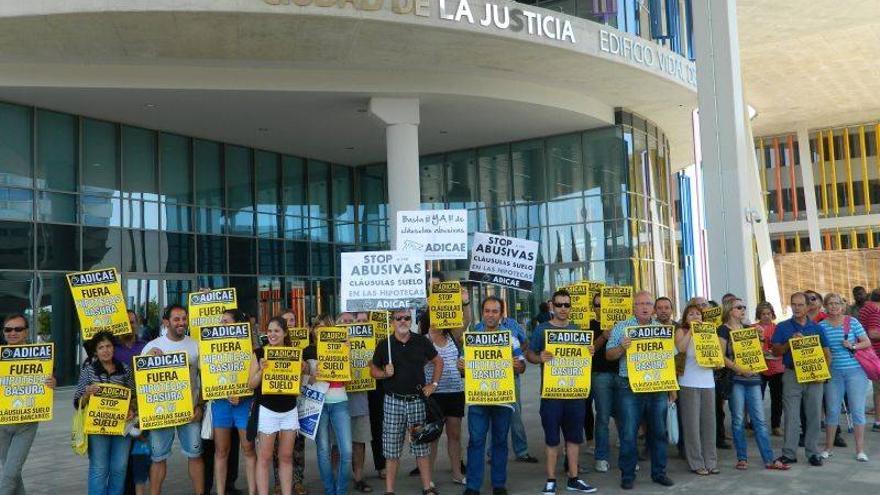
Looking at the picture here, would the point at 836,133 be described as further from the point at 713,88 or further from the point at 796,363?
the point at 796,363

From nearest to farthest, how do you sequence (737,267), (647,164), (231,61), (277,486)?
(277,486)
(737,267)
(231,61)
(647,164)

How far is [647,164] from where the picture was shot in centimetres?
2803

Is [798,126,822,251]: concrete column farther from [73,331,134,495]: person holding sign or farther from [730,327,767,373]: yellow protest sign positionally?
[73,331,134,495]: person holding sign

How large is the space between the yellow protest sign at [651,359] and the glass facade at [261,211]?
17407 mm

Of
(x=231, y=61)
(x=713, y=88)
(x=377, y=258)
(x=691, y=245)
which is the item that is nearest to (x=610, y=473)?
(x=377, y=258)

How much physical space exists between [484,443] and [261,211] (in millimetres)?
20705

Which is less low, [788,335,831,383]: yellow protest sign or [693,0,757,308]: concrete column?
[693,0,757,308]: concrete column

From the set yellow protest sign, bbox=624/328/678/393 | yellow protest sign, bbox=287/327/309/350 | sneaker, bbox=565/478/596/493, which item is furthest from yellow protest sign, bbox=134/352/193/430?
yellow protest sign, bbox=624/328/678/393

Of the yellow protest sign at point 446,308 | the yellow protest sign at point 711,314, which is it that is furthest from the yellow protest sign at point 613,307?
the yellow protest sign at point 446,308

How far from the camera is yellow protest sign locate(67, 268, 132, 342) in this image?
8602mm

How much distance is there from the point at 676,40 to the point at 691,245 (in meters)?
13.0

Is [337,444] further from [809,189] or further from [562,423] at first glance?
[809,189]

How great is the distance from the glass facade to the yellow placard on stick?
1514cm

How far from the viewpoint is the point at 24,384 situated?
7520 mm
